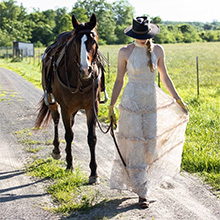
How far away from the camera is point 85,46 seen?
14.3 ft

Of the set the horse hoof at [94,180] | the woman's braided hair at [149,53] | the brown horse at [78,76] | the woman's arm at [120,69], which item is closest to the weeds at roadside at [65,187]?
the horse hoof at [94,180]

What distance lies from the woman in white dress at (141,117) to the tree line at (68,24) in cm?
5557

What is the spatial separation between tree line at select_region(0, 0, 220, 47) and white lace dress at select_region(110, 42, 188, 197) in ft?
182

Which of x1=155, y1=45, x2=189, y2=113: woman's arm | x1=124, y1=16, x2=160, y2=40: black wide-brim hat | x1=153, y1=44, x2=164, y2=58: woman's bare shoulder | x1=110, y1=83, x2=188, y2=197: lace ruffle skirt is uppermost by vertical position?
x1=124, y1=16, x2=160, y2=40: black wide-brim hat

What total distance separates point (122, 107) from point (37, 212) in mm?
1530

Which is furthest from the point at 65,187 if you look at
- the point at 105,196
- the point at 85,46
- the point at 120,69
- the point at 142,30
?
the point at 142,30

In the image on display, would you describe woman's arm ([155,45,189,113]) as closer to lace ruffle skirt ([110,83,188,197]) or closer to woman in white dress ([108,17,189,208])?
woman in white dress ([108,17,189,208])

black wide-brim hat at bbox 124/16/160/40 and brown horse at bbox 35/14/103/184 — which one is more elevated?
black wide-brim hat at bbox 124/16/160/40

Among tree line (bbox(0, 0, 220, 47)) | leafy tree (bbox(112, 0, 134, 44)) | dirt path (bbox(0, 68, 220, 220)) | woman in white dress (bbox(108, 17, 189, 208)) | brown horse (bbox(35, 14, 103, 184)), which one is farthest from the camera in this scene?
leafy tree (bbox(112, 0, 134, 44))

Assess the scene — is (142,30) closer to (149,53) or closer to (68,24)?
(149,53)

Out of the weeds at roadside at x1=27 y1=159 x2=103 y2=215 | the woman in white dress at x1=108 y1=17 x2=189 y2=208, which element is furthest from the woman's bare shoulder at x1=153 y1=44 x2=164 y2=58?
the weeds at roadside at x1=27 y1=159 x2=103 y2=215

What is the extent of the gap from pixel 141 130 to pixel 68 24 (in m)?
60.1

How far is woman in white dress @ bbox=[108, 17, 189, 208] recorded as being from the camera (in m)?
3.97

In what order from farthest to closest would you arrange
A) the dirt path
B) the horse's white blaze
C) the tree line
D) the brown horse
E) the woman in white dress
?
the tree line → the brown horse → the horse's white blaze → the woman in white dress → the dirt path
